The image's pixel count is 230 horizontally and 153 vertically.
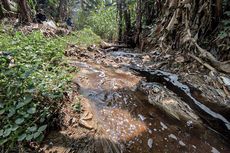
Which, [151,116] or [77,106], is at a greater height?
[77,106]

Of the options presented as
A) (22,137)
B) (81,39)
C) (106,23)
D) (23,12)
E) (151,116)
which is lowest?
(106,23)

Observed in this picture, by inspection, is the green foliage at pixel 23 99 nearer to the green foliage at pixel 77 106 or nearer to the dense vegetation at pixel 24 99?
the dense vegetation at pixel 24 99

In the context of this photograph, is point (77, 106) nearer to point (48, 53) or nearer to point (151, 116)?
point (151, 116)

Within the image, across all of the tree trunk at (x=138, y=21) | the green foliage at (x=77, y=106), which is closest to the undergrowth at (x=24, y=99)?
the green foliage at (x=77, y=106)

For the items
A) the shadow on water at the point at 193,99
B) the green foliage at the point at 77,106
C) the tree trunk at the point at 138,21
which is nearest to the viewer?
the green foliage at the point at 77,106

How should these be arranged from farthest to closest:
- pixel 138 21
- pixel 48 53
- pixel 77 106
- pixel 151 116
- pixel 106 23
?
pixel 106 23 → pixel 138 21 → pixel 48 53 → pixel 151 116 → pixel 77 106

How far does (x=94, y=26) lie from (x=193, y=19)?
14735 millimetres

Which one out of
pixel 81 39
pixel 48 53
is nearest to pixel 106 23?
pixel 81 39

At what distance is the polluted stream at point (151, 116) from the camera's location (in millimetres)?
2334

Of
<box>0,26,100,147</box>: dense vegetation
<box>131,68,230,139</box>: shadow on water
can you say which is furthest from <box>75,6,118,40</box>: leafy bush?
<box>0,26,100,147</box>: dense vegetation

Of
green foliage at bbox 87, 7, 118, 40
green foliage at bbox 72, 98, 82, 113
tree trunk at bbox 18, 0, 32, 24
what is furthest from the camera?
green foliage at bbox 87, 7, 118, 40

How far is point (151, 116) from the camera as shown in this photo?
9.40 ft

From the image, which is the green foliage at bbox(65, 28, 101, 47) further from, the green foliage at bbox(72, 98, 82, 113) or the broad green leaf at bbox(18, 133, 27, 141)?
the broad green leaf at bbox(18, 133, 27, 141)

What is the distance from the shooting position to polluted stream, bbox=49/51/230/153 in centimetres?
233
